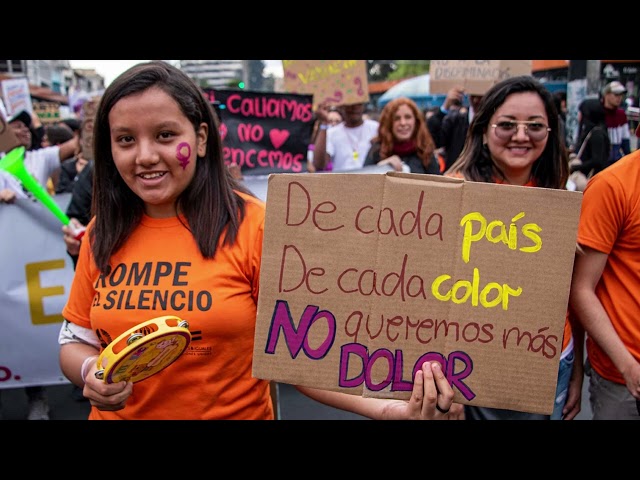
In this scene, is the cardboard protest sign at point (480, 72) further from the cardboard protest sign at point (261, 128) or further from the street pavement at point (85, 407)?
the street pavement at point (85, 407)

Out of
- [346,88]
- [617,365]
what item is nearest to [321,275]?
[617,365]

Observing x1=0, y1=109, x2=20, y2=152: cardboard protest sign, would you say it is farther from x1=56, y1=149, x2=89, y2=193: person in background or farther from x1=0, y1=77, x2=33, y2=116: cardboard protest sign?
x1=0, y1=77, x2=33, y2=116: cardboard protest sign

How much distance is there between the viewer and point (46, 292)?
158 inches

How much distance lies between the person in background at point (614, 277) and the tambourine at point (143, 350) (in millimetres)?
1396

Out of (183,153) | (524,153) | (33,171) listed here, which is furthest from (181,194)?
(33,171)

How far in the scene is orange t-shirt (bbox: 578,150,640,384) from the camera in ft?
6.82

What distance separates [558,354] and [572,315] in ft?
2.78

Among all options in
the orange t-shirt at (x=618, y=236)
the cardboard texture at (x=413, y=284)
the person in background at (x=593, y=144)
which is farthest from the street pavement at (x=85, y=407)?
the person in background at (x=593, y=144)

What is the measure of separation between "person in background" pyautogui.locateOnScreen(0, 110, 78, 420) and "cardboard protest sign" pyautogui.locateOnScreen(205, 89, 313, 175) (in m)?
1.49

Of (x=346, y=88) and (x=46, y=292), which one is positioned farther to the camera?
(x=346, y=88)

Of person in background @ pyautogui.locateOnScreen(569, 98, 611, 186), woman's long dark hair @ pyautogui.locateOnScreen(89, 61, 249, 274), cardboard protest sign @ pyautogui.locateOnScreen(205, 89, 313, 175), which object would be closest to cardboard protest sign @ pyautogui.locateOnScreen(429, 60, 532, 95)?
person in background @ pyautogui.locateOnScreen(569, 98, 611, 186)

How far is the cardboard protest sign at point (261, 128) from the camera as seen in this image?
16.4ft

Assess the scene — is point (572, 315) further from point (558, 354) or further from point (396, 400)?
point (396, 400)

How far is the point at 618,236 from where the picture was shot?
2.15 metres
